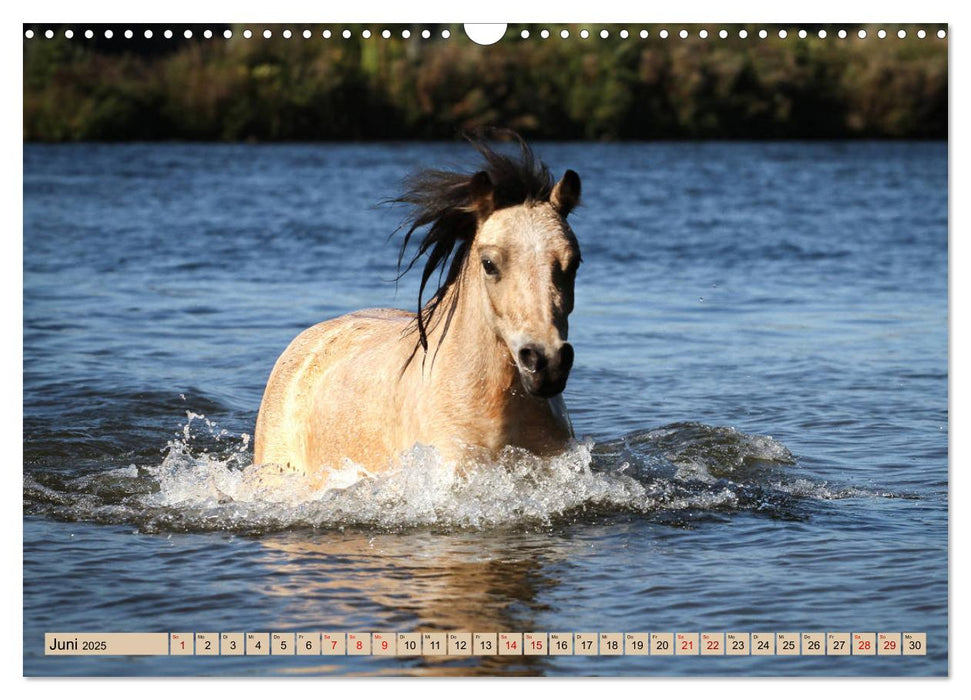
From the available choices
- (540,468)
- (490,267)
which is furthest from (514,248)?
(540,468)

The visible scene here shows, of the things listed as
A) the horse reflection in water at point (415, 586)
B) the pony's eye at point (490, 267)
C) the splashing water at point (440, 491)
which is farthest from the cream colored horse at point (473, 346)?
the horse reflection in water at point (415, 586)

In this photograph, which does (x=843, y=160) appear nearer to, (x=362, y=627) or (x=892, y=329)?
(x=892, y=329)

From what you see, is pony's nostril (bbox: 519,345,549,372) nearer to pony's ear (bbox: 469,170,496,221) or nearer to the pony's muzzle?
the pony's muzzle

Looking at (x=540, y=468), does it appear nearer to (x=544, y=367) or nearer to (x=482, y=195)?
(x=544, y=367)

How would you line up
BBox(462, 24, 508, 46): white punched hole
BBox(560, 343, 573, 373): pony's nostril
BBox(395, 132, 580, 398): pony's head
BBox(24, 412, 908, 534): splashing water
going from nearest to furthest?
BBox(462, 24, 508, 46): white punched hole → BBox(560, 343, 573, 373): pony's nostril → BBox(395, 132, 580, 398): pony's head → BBox(24, 412, 908, 534): splashing water

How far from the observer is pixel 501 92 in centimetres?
1148

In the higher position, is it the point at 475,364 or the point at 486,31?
the point at 486,31

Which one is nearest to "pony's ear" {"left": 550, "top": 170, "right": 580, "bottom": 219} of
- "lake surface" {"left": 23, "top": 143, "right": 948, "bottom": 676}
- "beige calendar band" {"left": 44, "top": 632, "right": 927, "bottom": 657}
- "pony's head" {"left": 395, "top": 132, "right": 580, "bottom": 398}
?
"pony's head" {"left": 395, "top": 132, "right": 580, "bottom": 398}

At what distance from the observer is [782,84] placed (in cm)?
1068

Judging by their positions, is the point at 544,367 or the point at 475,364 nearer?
the point at 544,367

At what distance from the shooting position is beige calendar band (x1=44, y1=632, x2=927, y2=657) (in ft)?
15.1

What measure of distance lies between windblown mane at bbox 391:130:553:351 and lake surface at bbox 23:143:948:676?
0.31 meters

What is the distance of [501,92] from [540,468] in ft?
19.7

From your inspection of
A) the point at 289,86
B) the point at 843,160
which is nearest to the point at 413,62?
the point at 289,86
